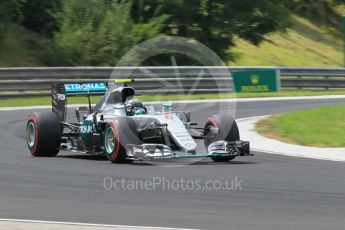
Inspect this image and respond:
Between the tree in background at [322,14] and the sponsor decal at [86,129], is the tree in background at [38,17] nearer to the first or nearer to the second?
the sponsor decal at [86,129]

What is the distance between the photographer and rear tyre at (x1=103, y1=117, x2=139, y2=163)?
40.9 feet

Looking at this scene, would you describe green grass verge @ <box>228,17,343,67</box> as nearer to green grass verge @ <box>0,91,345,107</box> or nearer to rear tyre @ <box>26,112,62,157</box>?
green grass verge @ <box>0,91,345,107</box>

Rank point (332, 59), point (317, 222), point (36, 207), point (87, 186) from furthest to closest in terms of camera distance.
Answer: point (332, 59), point (87, 186), point (36, 207), point (317, 222)

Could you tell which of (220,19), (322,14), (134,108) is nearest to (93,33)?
(220,19)

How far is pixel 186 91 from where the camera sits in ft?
91.9

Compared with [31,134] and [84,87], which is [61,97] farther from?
[31,134]

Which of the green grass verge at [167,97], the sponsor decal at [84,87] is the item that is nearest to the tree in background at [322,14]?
the green grass verge at [167,97]

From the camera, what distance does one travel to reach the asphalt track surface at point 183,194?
8.46 metres

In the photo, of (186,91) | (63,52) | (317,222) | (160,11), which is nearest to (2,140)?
(317,222)

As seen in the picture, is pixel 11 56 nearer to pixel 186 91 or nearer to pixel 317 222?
pixel 186 91

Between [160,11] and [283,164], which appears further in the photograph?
[160,11]

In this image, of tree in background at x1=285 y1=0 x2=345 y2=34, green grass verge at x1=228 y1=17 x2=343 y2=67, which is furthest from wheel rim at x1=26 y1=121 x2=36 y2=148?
tree in background at x1=285 y1=0 x2=345 y2=34

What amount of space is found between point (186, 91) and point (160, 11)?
6.66 m

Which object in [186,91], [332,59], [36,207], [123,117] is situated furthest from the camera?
[332,59]
